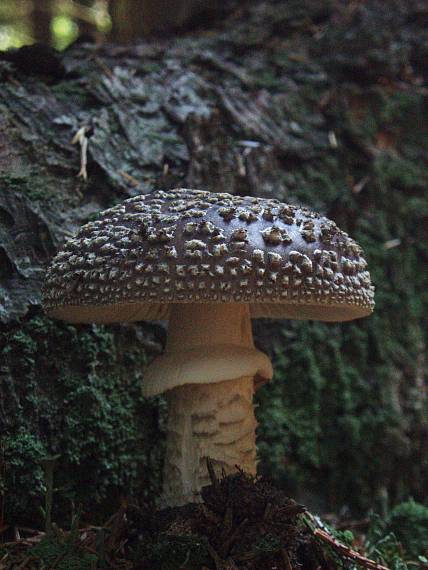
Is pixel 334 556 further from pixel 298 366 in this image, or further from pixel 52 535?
pixel 298 366

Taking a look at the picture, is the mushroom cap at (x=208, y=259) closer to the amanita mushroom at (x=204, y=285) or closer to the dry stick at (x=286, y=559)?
the amanita mushroom at (x=204, y=285)

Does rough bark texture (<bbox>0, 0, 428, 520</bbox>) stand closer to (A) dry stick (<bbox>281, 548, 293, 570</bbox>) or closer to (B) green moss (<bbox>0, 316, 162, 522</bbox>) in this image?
(B) green moss (<bbox>0, 316, 162, 522</bbox>)

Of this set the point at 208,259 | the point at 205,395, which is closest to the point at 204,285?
the point at 208,259

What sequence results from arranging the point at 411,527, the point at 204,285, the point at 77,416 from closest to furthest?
the point at 204,285 → the point at 77,416 → the point at 411,527

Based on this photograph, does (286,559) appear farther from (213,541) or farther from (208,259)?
(208,259)

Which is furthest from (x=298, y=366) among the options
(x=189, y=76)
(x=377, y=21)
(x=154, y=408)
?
(x=377, y=21)

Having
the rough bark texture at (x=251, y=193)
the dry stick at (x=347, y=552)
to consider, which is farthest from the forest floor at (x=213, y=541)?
the rough bark texture at (x=251, y=193)
